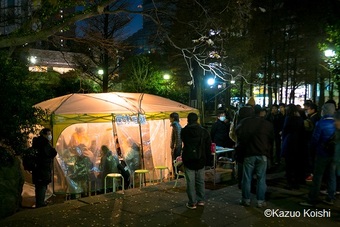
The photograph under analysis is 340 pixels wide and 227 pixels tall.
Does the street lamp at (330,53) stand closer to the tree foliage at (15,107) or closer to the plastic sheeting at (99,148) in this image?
the plastic sheeting at (99,148)

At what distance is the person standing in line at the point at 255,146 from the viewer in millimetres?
6324

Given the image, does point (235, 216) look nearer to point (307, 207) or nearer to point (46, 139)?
point (307, 207)

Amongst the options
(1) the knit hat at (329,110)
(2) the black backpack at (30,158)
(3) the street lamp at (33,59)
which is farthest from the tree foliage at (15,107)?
(3) the street lamp at (33,59)

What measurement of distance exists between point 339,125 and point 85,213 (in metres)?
4.57

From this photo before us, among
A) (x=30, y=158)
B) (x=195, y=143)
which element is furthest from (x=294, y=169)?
(x=30, y=158)

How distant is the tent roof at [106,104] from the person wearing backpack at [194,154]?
400cm

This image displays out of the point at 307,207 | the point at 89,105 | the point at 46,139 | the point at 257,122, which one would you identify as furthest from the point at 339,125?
the point at 89,105

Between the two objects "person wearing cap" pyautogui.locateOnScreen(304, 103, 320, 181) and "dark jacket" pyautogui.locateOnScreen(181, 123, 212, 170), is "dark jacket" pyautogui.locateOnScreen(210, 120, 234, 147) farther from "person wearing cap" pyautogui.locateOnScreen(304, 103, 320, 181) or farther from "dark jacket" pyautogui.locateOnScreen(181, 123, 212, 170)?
"dark jacket" pyautogui.locateOnScreen(181, 123, 212, 170)

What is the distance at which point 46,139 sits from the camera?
7762 millimetres

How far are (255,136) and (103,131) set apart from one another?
524 cm

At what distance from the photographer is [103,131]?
1024 centimetres

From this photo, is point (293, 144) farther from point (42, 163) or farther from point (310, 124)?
point (42, 163)

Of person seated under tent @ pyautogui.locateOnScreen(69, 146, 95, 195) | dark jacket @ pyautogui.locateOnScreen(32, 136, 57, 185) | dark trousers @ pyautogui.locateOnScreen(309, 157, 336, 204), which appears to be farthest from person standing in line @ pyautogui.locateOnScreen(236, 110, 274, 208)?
person seated under tent @ pyautogui.locateOnScreen(69, 146, 95, 195)

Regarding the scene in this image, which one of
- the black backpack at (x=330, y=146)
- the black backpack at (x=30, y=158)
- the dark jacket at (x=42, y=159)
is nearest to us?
the black backpack at (x=330, y=146)
